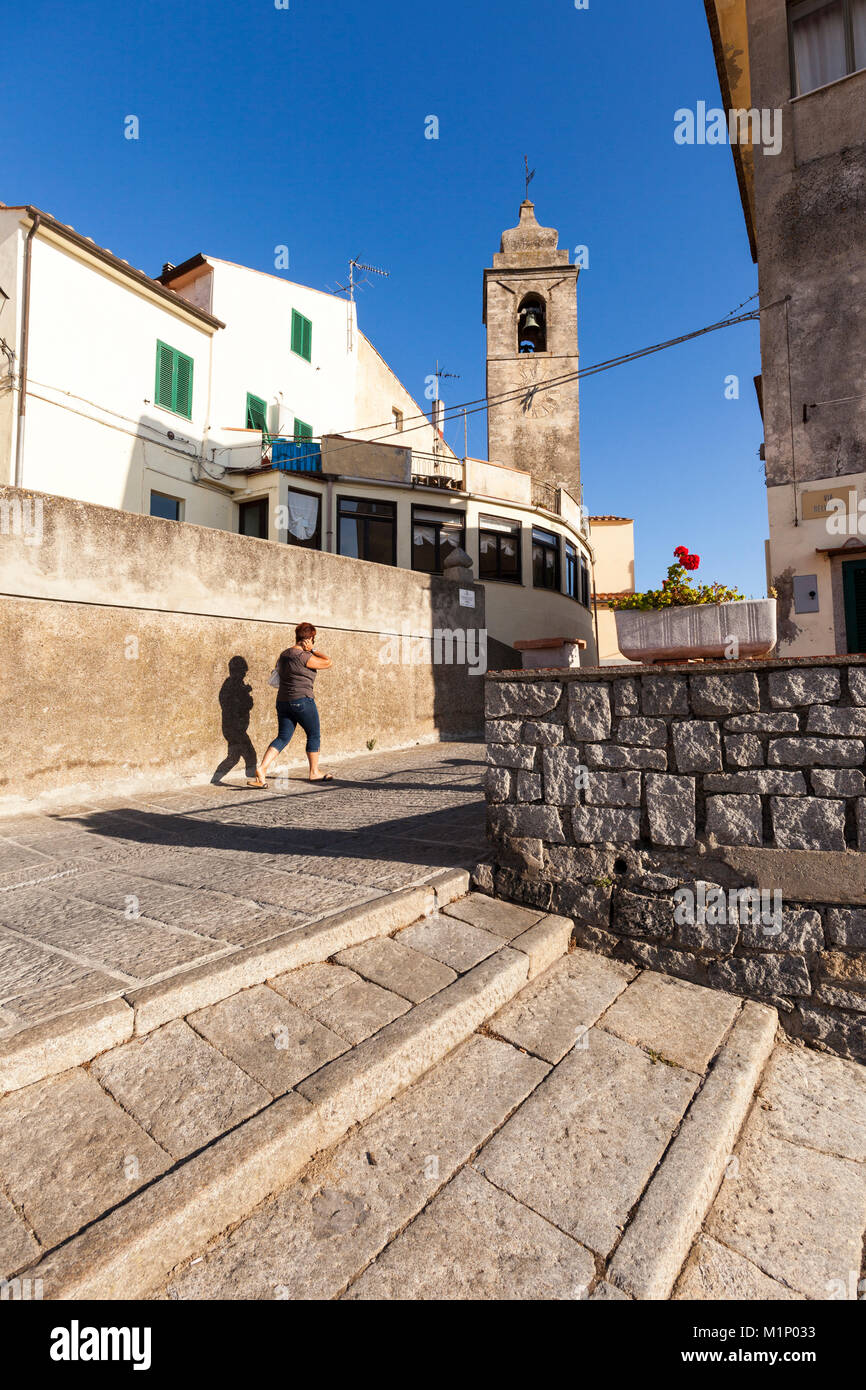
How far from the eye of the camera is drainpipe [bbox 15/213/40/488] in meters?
12.5

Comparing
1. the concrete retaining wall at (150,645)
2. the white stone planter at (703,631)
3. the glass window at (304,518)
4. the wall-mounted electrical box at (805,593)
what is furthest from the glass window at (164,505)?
the white stone planter at (703,631)

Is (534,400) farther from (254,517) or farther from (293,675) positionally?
(293,675)

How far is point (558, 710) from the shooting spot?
3848 millimetres

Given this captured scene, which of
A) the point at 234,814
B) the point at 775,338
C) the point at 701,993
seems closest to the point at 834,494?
the point at 775,338

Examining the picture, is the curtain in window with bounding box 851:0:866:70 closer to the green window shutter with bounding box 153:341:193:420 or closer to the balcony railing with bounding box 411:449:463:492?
the balcony railing with bounding box 411:449:463:492

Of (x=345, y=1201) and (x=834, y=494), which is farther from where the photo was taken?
(x=834, y=494)

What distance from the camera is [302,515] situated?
1691 centimetres

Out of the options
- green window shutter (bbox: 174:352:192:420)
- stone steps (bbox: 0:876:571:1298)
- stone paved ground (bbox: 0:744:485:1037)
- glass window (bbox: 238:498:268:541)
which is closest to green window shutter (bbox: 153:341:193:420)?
green window shutter (bbox: 174:352:192:420)

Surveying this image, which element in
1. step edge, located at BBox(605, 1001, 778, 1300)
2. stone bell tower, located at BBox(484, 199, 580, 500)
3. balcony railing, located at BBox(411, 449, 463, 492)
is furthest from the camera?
stone bell tower, located at BBox(484, 199, 580, 500)

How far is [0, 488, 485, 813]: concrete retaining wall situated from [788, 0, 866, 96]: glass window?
8857 millimetres
